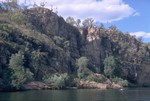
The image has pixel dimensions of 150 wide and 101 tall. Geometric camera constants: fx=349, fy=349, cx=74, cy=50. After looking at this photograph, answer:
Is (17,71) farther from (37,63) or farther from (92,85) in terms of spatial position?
(92,85)

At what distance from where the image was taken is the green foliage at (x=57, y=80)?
497 feet

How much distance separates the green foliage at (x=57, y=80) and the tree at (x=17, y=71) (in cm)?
1391

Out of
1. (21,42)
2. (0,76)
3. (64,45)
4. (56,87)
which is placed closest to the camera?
(0,76)

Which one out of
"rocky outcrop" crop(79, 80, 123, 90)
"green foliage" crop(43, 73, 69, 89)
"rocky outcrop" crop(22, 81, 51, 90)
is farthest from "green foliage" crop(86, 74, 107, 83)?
"rocky outcrop" crop(22, 81, 51, 90)

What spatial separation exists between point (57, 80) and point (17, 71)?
19459mm

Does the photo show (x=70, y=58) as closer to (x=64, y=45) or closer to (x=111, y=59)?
(x=64, y=45)

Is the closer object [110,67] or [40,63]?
[40,63]

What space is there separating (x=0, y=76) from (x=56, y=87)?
86.6 ft

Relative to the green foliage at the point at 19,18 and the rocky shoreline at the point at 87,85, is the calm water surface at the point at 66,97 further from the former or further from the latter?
the green foliage at the point at 19,18

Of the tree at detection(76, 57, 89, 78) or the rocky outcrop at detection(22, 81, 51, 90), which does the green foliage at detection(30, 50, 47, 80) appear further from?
the tree at detection(76, 57, 89, 78)

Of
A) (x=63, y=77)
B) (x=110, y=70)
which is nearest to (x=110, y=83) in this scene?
(x=110, y=70)

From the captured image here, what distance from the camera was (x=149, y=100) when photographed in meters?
92.7

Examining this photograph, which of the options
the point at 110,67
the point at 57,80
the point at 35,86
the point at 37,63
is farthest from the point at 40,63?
the point at 110,67

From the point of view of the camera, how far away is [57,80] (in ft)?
496
